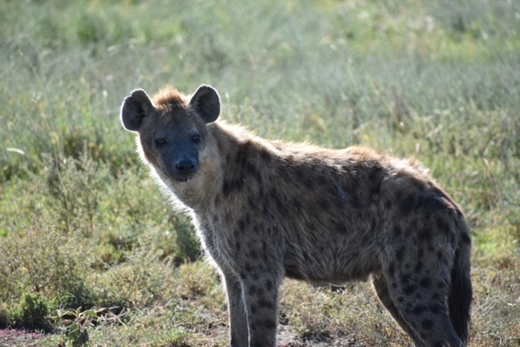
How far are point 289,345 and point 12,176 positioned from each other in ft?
9.44

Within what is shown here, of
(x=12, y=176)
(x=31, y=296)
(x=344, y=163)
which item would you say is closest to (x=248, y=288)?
(x=344, y=163)

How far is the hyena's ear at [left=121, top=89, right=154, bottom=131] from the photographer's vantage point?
4.41 meters

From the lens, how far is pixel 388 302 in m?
4.37

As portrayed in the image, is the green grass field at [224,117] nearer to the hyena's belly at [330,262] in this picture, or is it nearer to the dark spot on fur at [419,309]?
the hyena's belly at [330,262]

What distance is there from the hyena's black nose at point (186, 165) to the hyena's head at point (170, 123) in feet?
0.06

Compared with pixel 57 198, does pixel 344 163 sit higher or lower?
higher

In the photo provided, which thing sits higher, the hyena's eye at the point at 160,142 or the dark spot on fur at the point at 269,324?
the hyena's eye at the point at 160,142

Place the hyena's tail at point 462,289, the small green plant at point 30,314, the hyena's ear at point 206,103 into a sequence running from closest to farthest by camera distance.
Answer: the hyena's tail at point 462,289
the hyena's ear at point 206,103
the small green plant at point 30,314

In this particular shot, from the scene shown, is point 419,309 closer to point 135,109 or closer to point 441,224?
point 441,224

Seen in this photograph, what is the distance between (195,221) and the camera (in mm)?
4492

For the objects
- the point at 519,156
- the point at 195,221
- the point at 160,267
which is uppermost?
the point at 195,221

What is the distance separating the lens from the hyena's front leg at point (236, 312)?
173 inches

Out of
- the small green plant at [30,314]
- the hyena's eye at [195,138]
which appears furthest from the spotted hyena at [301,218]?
the small green plant at [30,314]

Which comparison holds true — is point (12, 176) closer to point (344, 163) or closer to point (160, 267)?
point (160, 267)
